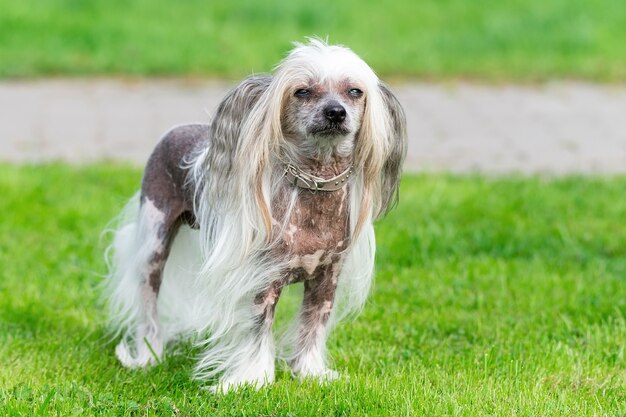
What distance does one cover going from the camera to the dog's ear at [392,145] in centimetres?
A: 439

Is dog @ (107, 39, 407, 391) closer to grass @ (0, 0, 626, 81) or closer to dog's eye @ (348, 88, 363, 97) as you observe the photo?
dog's eye @ (348, 88, 363, 97)

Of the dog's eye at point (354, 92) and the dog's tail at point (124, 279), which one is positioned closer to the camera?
the dog's eye at point (354, 92)

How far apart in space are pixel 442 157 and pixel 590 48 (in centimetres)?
346

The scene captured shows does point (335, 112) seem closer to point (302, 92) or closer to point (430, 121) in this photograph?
point (302, 92)

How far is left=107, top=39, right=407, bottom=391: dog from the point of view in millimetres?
4223

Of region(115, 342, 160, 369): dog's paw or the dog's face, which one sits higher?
the dog's face

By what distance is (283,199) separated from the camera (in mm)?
4387

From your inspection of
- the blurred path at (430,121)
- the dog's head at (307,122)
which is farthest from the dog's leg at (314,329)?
the blurred path at (430,121)

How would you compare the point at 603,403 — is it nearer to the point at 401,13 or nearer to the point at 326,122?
the point at 326,122

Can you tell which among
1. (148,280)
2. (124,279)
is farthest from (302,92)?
→ (124,279)

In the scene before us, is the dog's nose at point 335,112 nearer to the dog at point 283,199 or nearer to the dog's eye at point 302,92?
the dog at point 283,199

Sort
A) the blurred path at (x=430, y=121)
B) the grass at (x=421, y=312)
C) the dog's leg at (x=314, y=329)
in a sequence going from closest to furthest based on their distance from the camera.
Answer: the grass at (x=421, y=312) < the dog's leg at (x=314, y=329) < the blurred path at (x=430, y=121)

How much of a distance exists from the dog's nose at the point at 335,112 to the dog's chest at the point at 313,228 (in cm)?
37

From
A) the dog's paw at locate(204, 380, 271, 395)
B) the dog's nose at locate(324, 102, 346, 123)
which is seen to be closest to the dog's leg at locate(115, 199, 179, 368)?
the dog's paw at locate(204, 380, 271, 395)
